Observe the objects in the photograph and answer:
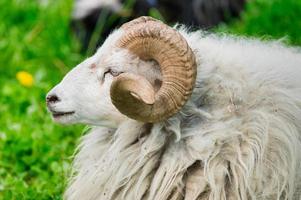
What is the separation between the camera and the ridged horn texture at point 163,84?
158 inches

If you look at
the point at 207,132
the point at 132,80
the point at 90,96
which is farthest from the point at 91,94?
the point at 207,132

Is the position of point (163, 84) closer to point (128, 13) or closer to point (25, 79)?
point (25, 79)

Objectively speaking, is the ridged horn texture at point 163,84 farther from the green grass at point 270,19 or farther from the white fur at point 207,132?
the green grass at point 270,19

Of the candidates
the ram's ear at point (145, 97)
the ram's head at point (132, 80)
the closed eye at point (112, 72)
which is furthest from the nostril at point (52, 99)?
the ram's ear at point (145, 97)

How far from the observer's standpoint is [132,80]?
158 inches

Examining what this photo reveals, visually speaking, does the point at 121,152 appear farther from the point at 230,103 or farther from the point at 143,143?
the point at 230,103

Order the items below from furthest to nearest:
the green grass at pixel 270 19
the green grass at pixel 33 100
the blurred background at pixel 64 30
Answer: the green grass at pixel 270 19, the blurred background at pixel 64 30, the green grass at pixel 33 100

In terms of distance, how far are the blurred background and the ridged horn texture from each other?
221 centimetres

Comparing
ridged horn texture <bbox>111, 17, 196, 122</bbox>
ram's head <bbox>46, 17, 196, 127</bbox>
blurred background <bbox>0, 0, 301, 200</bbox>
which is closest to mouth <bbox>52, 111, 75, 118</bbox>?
ram's head <bbox>46, 17, 196, 127</bbox>

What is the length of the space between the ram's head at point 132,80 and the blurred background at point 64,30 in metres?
1.87

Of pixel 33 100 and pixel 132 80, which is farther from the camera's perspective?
pixel 33 100

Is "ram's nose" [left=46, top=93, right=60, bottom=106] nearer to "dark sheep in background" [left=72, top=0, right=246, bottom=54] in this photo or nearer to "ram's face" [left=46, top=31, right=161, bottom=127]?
"ram's face" [left=46, top=31, right=161, bottom=127]

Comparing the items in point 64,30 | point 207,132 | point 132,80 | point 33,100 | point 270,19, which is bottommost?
point 270,19

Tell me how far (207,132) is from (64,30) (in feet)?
14.7
